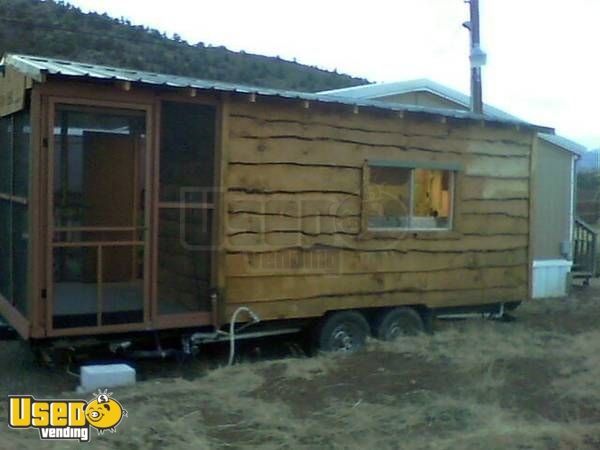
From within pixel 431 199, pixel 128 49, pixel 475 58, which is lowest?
pixel 431 199

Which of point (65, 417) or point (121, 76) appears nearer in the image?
point (65, 417)

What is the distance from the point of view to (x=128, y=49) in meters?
31.1

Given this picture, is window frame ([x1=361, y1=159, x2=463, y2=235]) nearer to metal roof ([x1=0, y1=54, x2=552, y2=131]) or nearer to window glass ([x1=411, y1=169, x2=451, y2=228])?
window glass ([x1=411, y1=169, x2=451, y2=228])

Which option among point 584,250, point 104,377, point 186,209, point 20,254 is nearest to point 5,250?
point 20,254

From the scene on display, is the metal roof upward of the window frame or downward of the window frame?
upward

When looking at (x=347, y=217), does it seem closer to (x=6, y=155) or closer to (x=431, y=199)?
(x=431, y=199)

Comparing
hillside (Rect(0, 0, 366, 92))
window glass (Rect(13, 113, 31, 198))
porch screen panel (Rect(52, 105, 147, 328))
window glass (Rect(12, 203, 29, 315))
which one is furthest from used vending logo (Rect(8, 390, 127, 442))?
hillside (Rect(0, 0, 366, 92))

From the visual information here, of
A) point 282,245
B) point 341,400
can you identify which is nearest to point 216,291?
point 282,245

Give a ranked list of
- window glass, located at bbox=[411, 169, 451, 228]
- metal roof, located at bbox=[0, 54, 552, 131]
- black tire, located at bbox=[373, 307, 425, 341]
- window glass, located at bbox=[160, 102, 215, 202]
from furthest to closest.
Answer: window glass, located at bbox=[411, 169, 451, 228] < black tire, located at bbox=[373, 307, 425, 341] < window glass, located at bbox=[160, 102, 215, 202] < metal roof, located at bbox=[0, 54, 552, 131]

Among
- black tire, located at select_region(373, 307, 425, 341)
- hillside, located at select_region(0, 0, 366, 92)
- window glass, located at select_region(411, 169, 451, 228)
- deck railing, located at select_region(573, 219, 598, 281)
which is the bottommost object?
black tire, located at select_region(373, 307, 425, 341)

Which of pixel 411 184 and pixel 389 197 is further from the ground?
pixel 411 184

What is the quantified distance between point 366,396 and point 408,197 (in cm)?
318

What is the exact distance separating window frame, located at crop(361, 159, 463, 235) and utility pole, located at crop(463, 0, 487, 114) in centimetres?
472

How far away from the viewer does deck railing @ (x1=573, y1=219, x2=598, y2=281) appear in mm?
16328
